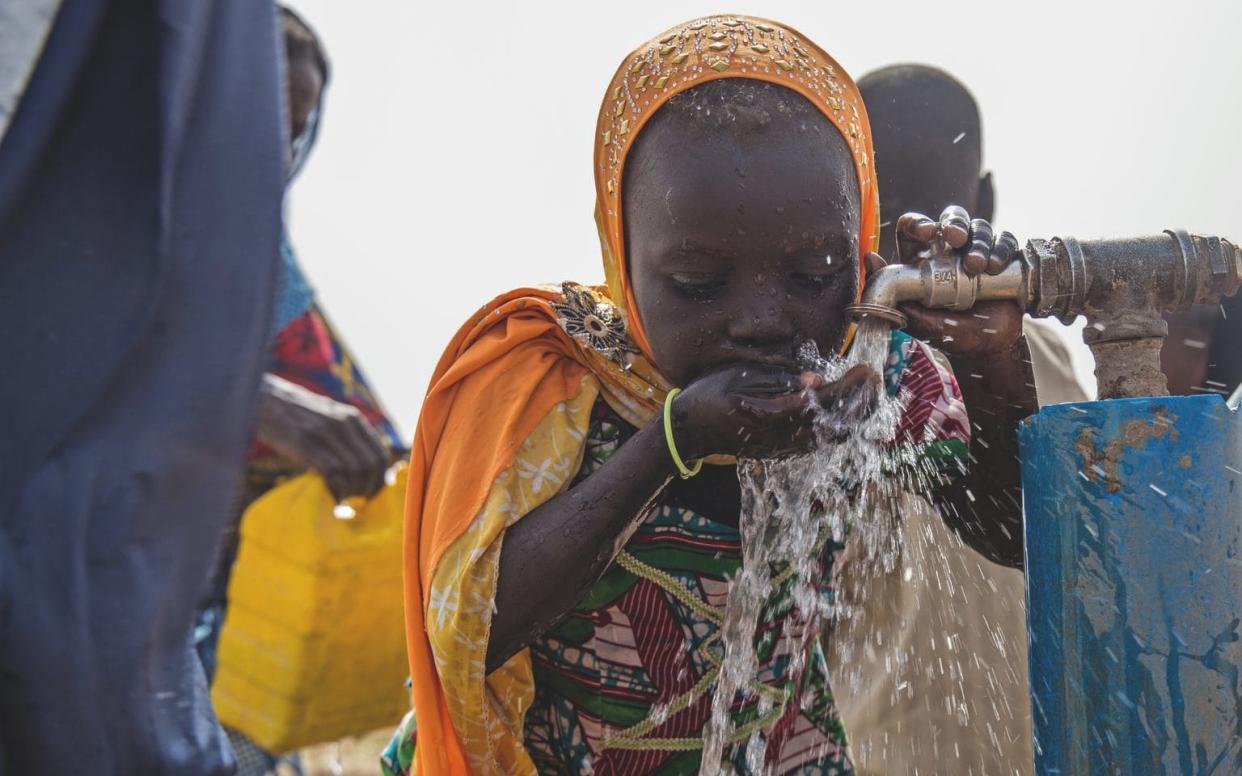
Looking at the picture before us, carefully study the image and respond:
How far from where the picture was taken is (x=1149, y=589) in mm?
1763

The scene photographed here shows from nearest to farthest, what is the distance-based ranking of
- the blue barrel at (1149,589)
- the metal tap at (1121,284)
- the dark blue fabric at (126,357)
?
the dark blue fabric at (126,357), the blue barrel at (1149,589), the metal tap at (1121,284)

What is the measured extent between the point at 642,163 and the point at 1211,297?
3.27 feet

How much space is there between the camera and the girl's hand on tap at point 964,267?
1.94 m

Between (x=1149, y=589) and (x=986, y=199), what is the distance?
8.72 ft

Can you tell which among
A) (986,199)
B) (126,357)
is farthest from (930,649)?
(126,357)

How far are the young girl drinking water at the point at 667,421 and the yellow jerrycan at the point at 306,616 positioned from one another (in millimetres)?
2028

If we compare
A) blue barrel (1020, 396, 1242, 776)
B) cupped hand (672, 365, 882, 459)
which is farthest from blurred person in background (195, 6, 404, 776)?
blue barrel (1020, 396, 1242, 776)

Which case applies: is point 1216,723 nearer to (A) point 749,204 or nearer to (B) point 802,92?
(A) point 749,204

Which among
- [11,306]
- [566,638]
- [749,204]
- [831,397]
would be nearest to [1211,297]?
[831,397]

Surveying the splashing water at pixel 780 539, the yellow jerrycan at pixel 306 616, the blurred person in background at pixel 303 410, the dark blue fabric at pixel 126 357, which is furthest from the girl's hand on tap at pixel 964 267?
the yellow jerrycan at pixel 306 616

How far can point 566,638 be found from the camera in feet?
7.79

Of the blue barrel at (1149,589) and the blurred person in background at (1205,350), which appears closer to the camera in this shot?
the blue barrel at (1149,589)

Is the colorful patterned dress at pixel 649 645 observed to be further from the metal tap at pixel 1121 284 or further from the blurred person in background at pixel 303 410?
the blurred person in background at pixel 303 410

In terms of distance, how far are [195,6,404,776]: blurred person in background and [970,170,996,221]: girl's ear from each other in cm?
217
